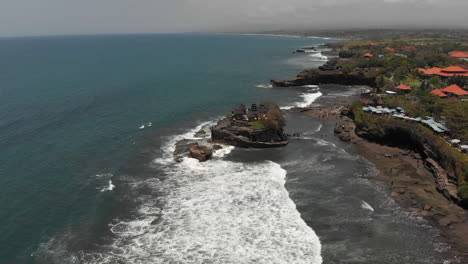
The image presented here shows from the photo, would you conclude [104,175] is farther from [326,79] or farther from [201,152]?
[326,79]

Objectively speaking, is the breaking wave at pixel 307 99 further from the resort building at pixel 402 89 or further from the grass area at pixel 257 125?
the grass area at pixel 257 125

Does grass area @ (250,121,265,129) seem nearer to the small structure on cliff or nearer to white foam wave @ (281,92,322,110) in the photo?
the small structure on cliff

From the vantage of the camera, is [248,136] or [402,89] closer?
[248,136]

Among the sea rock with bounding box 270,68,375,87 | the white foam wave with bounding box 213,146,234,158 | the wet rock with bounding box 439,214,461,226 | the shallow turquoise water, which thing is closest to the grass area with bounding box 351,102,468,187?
the wet rock with bounding box 439,214,461,226

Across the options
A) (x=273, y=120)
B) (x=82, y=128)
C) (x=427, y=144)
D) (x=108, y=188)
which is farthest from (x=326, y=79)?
(x=108, y=188)

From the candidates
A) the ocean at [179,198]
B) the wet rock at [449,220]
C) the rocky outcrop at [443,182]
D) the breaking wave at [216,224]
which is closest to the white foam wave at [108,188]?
the ocean at [179,198]

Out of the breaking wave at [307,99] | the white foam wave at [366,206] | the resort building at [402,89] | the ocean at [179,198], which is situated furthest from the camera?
the breaking wave at [307,99]

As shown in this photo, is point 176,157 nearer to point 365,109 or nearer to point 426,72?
point 365,109
